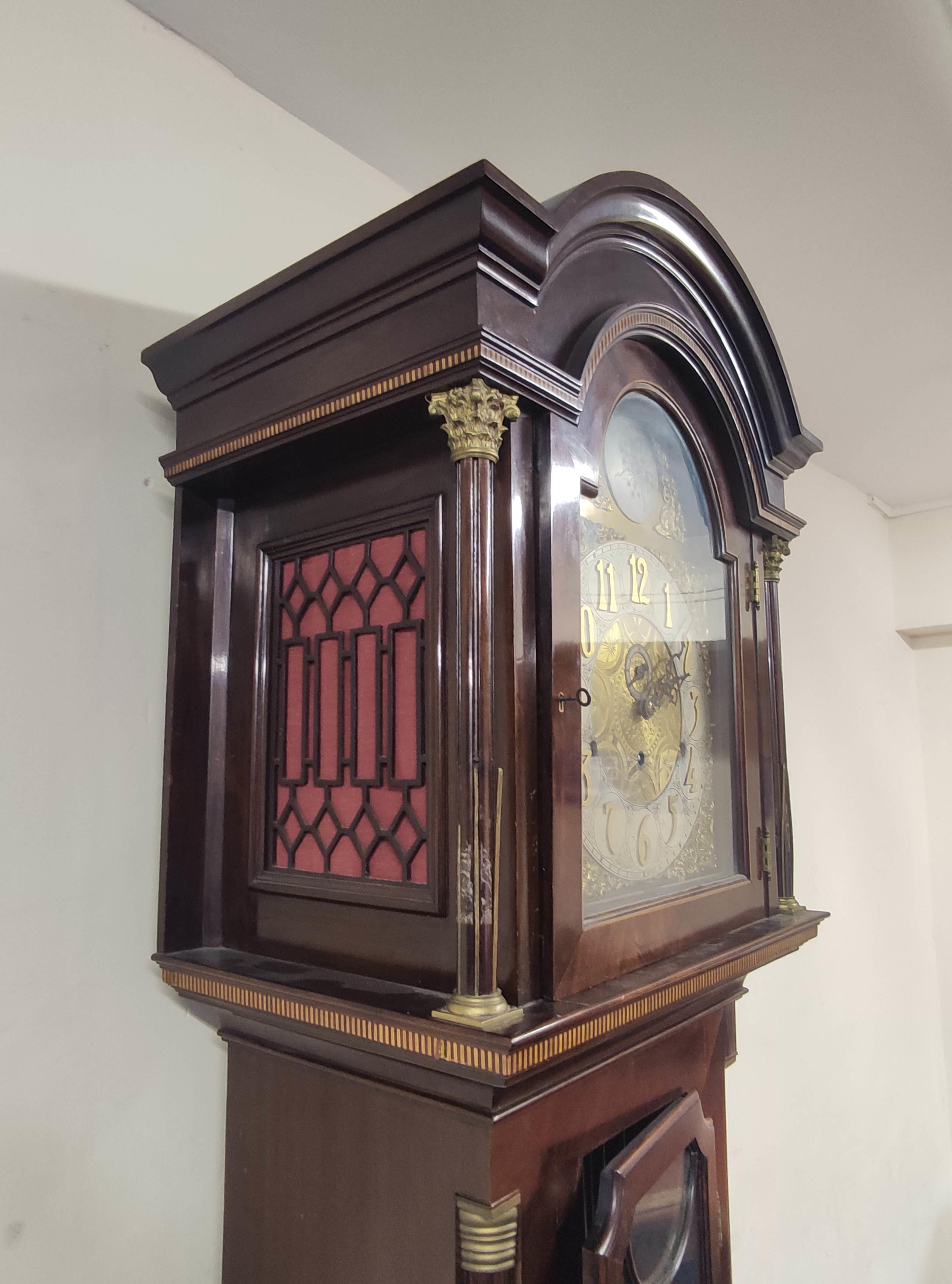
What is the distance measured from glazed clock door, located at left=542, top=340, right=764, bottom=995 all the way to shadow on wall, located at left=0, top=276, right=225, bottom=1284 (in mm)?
516

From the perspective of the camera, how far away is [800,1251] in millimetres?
2117

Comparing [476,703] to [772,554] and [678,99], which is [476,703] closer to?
[772,554]

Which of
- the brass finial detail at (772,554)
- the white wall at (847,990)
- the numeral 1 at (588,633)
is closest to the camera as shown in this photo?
the numeral 1 at (588,633)

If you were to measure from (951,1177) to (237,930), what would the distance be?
3166 millimetres

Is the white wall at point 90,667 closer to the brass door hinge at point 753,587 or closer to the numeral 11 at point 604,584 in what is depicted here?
the numeral 11 at point 604,584

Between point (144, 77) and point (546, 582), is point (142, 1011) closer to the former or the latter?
point (546, 582)

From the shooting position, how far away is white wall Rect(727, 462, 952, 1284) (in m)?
2.10

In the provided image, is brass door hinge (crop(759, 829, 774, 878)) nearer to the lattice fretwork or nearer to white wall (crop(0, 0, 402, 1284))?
the lattice fretwork

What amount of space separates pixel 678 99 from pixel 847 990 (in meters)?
2.24

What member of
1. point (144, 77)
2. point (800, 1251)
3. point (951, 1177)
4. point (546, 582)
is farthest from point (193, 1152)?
point (951, 1177)

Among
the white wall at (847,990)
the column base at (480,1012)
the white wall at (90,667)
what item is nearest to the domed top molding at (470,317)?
the white wall at (90,667)

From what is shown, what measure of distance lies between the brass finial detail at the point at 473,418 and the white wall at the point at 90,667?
48 centimetres

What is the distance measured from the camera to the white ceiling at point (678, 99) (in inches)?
45.4

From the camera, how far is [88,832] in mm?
992
